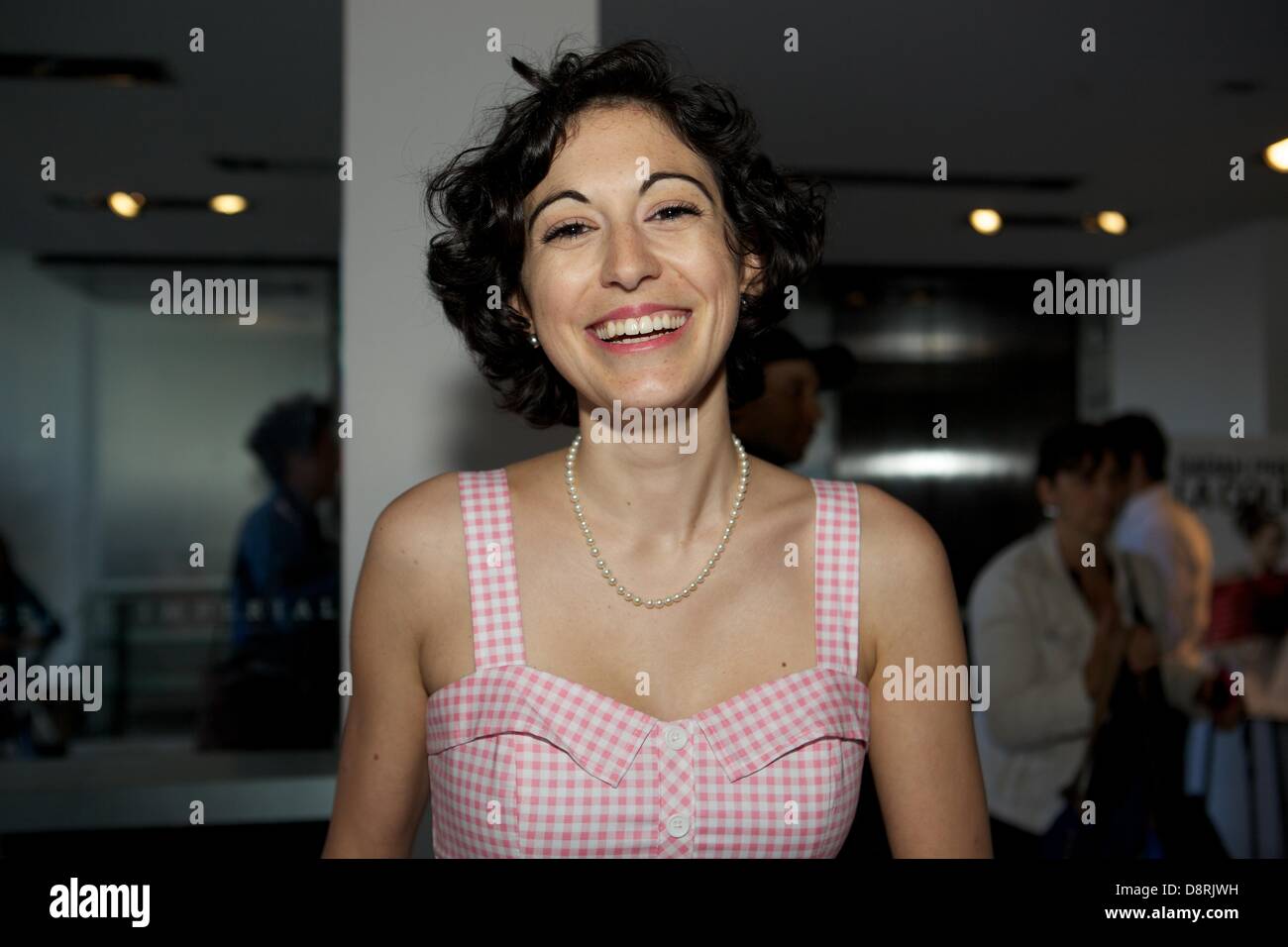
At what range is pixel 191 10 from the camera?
9.72ft

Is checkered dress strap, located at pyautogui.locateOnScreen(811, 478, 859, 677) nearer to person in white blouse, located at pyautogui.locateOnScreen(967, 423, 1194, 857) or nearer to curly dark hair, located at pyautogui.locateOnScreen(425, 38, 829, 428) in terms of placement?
curly dark hair, located at pyautogui.locateOnScreen(425, 38, 829, 428)

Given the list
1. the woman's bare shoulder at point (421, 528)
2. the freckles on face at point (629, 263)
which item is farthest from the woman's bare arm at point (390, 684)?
the freckles on face at point (629, 263)

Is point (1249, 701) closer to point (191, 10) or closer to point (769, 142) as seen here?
point (769, 142)

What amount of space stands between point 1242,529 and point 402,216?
3.32m

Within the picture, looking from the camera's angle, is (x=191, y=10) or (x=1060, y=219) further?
(x=1060, y=219)

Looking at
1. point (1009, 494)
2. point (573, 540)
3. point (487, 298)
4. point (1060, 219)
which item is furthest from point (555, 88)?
point (1009, 494)

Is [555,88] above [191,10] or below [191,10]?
below

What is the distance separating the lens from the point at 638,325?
1.11 metres

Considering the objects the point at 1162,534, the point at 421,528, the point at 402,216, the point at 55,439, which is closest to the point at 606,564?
the point at 421,528

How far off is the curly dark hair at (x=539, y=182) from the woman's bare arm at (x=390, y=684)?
20 cm

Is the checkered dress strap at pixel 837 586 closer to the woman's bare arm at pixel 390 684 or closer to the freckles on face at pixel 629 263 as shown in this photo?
the freckles on face at pixel 629 263

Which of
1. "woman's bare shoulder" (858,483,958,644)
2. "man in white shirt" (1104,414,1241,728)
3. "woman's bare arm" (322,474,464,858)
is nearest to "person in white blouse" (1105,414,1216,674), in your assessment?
"man in white shirt" (1104,414,1241,728)

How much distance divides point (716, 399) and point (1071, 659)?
1.51 meters

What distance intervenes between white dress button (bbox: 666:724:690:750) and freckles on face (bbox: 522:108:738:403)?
33cm
